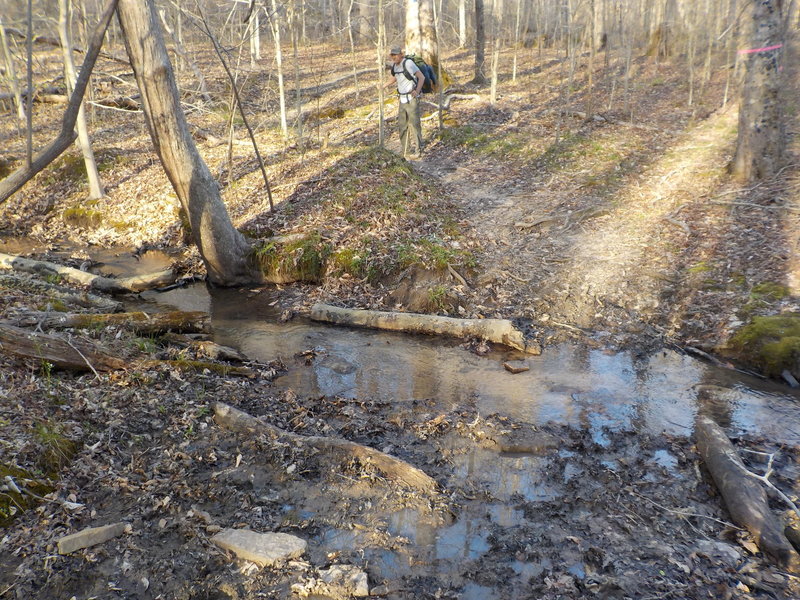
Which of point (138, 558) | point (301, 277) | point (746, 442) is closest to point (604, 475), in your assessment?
point (746, 442)

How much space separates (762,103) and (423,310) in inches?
301

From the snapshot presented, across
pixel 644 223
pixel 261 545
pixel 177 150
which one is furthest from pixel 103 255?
pixel 644 223

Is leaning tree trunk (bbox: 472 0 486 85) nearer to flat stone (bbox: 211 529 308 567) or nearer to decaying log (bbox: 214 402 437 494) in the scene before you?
decaying log (bbox: 214 402 437 494)

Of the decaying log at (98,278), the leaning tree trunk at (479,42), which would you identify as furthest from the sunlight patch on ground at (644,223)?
the leaning tree trunk at (479,42)

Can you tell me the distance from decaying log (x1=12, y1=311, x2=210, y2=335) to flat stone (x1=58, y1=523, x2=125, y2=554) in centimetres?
316

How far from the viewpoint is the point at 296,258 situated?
990 cm

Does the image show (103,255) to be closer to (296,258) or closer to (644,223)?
(296,258)

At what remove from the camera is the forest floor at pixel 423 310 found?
387cm

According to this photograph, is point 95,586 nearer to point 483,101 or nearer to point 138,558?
point 138,558

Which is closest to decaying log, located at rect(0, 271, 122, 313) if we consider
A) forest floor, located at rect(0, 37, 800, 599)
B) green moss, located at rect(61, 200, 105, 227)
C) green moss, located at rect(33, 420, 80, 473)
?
forest floor, located at rect(0, 37, 800, 599)

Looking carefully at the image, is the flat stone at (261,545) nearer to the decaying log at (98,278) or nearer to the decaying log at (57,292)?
the decaying log at (57,292)

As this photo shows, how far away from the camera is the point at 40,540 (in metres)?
3.74

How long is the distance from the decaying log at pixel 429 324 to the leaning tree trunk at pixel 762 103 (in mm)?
6793

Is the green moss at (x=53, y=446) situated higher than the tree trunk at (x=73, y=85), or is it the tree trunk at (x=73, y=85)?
the tree trunk at (x=73, y=85)
